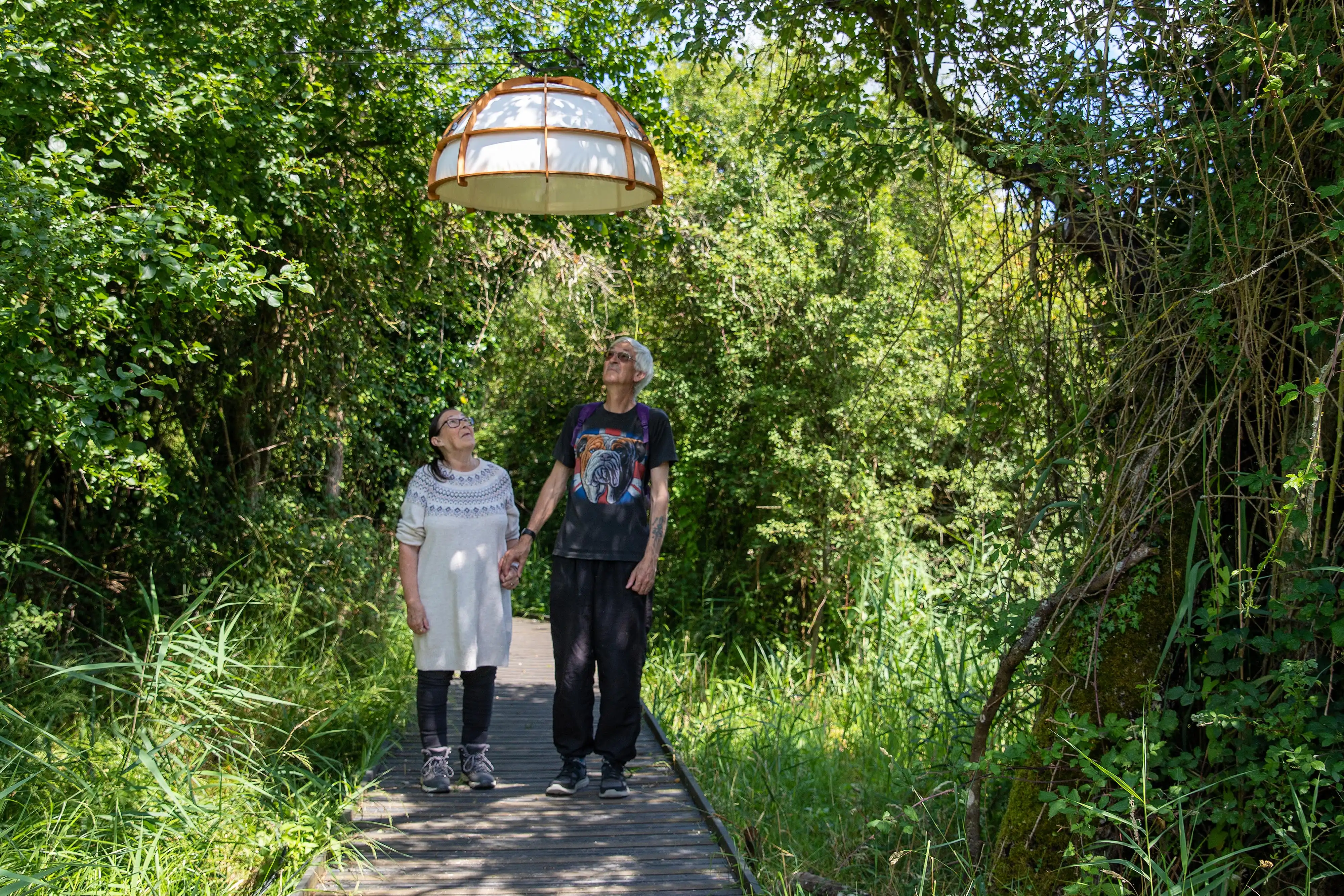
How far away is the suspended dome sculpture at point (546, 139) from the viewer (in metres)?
3.73

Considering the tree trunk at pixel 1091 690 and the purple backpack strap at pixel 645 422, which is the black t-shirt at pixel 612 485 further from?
the tree trunk at pixel 1091 690

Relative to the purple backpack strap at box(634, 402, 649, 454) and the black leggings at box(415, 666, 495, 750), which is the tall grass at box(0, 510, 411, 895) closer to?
the black leggings at box(415, 666, 495, 750)

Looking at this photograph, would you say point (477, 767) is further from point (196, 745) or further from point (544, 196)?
point (544, 196)

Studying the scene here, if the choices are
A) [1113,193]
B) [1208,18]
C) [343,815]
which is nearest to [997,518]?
[1113,193]

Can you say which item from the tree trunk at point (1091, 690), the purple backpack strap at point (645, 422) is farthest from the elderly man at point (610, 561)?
the tree trunk at point (1091, 690)

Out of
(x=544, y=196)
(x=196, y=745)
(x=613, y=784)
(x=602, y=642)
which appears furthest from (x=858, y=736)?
(x=544, y=196)

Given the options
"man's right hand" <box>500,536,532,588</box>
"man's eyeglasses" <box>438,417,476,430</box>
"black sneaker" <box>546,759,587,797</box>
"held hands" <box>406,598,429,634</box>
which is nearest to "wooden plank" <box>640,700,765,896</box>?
"black sneaker" <box>546,759,587,797</box>

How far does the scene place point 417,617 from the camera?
184 inches

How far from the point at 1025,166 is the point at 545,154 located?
1736 mm

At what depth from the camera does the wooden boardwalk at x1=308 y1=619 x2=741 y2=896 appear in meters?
3.76

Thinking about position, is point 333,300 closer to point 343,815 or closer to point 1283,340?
point 343,815

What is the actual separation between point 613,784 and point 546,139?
2807mm

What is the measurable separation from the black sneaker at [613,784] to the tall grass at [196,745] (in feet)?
3.55

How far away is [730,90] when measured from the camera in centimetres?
1524
